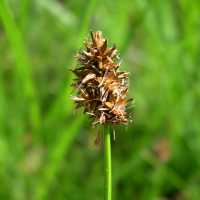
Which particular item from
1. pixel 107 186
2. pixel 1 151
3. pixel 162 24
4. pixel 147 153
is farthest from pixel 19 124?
pixel 107 186

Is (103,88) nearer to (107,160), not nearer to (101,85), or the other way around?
(101,85)

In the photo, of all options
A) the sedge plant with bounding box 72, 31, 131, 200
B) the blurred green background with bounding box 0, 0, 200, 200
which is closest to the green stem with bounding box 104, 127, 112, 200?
the sedge plant with bounding box 72, 31, 131, 200

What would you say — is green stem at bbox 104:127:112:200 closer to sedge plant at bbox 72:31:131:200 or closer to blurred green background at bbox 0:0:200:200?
sedge plant at bbox 72:31:131:200

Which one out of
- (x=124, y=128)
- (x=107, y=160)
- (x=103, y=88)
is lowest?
(x=107, y=160)

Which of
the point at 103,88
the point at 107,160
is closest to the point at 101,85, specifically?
the point at 103,88

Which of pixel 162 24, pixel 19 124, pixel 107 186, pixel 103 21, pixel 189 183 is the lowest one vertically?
pixel 107 186

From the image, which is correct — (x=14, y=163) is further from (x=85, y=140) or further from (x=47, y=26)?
(x=47, y=26)

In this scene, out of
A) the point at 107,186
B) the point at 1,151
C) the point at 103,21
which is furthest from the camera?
the point at 103,21

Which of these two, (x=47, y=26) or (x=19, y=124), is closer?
(x=19, y=124)
